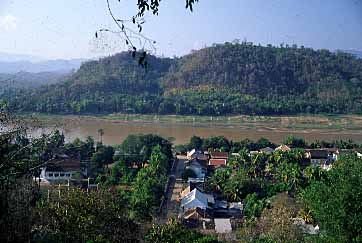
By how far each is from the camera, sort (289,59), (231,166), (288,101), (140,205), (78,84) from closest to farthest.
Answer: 1. (140,205)
2. (231,166)
3. (288,101)
4. (78,84)
5. (289,59)

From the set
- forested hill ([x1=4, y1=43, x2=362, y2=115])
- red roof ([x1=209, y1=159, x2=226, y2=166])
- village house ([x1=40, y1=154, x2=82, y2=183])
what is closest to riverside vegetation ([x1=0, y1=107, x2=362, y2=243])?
village house ([x1=40, y1=154, x2=82, y2=183])

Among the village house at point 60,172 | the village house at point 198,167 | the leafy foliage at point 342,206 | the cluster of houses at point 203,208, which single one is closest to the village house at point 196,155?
the village house at point 198,167

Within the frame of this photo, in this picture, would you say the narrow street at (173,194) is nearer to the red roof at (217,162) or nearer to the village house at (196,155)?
the village house at (196,155)

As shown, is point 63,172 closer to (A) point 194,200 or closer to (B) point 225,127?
(A) point 194,200

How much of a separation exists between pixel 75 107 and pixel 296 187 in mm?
15453

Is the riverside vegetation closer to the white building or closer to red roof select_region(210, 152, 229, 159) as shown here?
the white building

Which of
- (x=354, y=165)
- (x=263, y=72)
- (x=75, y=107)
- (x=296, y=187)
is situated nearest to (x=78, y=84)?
(x=75, y=107)

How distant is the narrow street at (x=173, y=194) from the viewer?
8.78 metres

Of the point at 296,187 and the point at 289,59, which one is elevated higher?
the point at 289,59

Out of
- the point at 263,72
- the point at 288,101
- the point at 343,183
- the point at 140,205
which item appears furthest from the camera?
the point at 263,72

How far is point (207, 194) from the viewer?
9.93 meters

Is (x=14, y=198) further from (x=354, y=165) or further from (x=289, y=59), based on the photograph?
(x=289, y=59)

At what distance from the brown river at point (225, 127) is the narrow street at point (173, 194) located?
450cm

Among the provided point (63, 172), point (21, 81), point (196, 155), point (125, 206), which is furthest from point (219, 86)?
point (125, 206)
